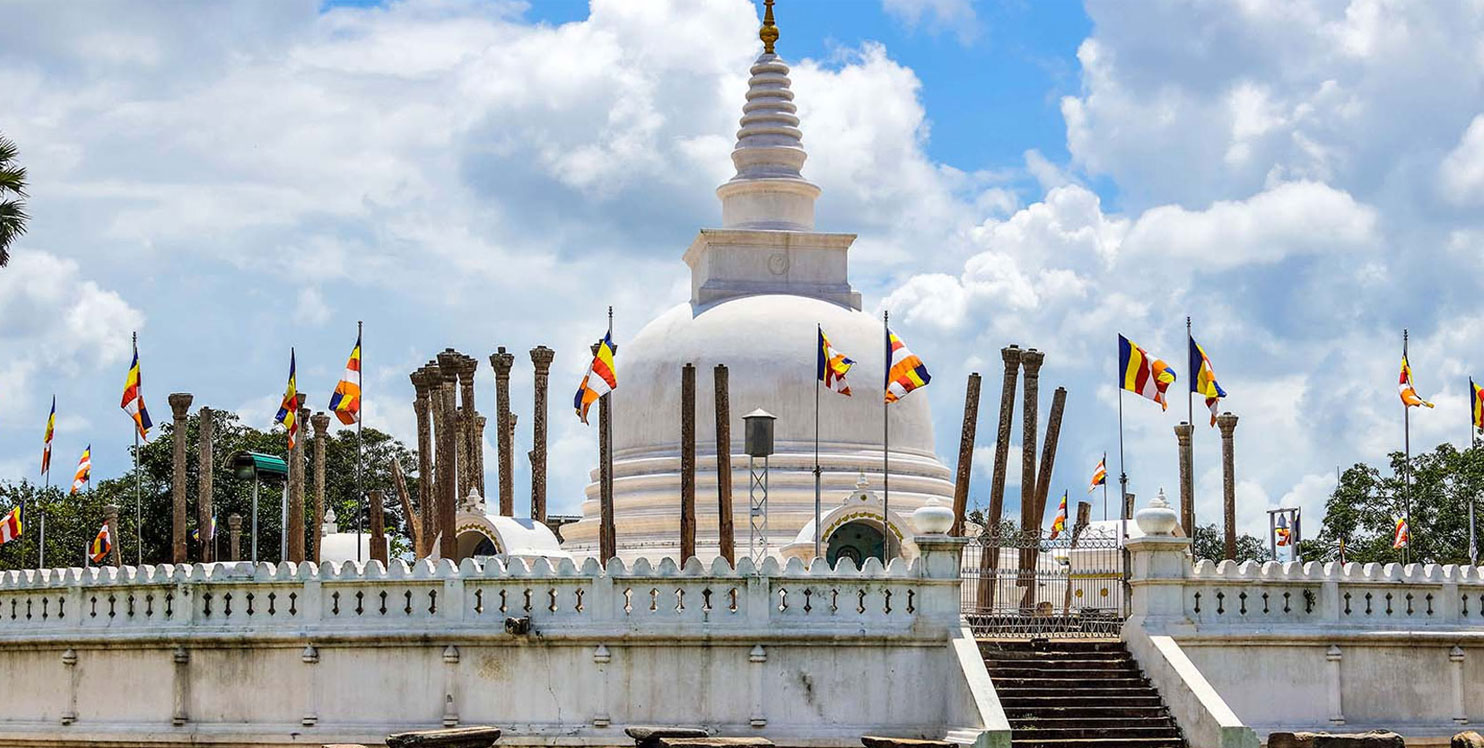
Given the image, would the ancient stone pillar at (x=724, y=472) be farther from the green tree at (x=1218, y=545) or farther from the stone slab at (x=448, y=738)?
the green tree at (x=1218, y=545)

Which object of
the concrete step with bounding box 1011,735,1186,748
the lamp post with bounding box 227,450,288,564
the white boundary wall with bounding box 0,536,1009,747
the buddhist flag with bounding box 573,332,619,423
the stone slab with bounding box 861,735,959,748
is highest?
the buddhist flag with bounding box 573,332,619,423

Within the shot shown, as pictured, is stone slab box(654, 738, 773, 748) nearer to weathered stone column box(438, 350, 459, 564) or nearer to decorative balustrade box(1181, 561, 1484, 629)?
decorative balustrade box(1181, 561, 1484, 629)

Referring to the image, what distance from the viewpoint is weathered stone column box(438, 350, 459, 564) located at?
4762 cm

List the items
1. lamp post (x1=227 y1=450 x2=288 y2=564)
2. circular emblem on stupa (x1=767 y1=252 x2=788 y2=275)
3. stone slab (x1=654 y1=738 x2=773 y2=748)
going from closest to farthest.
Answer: stone slab (x1=654 y1=738 x2=773 y2=748) < lamp post (x1=227 y1=450 x2=288 y2=564) < circular emblem on stupa (x1=767 y1=252 x2=788 y2=275)

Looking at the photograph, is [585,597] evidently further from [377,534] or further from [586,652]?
[377,534]

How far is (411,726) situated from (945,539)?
8585 millimetres

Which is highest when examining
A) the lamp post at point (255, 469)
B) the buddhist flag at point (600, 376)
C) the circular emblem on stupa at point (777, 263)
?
the circular emblem on stupa at point (777, 263)

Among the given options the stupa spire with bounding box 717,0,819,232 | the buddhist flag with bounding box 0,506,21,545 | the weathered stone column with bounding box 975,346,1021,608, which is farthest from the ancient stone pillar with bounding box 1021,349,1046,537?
the buddhist flag with bounding box 0,506,21,545

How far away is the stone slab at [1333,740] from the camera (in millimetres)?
29703

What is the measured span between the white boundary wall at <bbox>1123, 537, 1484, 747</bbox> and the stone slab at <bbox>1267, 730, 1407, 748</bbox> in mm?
1676

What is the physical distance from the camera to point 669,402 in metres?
57.5

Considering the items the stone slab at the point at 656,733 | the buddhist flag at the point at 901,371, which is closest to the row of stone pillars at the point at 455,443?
the buddhist flag at the point at 901,371

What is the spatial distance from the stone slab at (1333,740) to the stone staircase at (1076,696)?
4.93 ft

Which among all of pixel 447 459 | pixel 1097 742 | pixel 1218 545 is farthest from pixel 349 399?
pixel 1218 545
